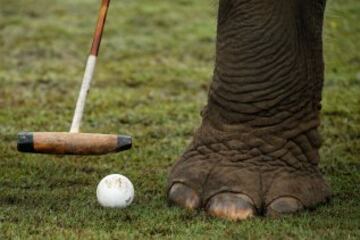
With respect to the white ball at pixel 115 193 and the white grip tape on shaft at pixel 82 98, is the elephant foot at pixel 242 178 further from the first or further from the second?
the white grip tape on shaft at pixel 82 98

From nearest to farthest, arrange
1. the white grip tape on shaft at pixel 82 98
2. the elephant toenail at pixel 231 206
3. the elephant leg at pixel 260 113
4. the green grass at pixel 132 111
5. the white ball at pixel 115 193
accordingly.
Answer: the green grass at pixel 132 111 < the elephant toenail at pixel 231 206 < the white ball at pixel 115 193 < the elephant leg at pixel 260 113 < the white grip tape on shaft at pixel 82 98

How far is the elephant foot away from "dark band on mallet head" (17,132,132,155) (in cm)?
31

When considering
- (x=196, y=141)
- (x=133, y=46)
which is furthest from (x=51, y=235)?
(x=133, y=46)

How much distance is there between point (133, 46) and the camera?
27.7 feet

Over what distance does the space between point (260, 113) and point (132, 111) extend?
220cm

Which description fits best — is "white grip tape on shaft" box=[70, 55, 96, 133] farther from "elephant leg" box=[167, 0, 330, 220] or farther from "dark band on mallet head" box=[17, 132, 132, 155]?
"elephant leg" box=[167, 0, 330, 220]

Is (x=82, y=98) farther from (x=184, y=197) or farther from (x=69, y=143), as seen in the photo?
(x=184, y=197)

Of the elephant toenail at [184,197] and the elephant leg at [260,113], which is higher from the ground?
the elephant leg at [260,113]

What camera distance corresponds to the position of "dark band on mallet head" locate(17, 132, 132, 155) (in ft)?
12.4

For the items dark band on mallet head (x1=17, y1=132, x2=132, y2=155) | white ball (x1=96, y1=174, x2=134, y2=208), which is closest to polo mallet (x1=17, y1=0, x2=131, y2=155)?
dark band on mallet head (x1=17, y1=132, x2=132, y2=155)

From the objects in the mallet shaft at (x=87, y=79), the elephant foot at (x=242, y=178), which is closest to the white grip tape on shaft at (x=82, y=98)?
the mallet shaft at (x=87, y=79)

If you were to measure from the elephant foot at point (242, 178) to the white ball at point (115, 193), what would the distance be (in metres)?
0.17

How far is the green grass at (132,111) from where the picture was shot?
3.62 metres

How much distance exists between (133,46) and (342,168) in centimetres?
388
